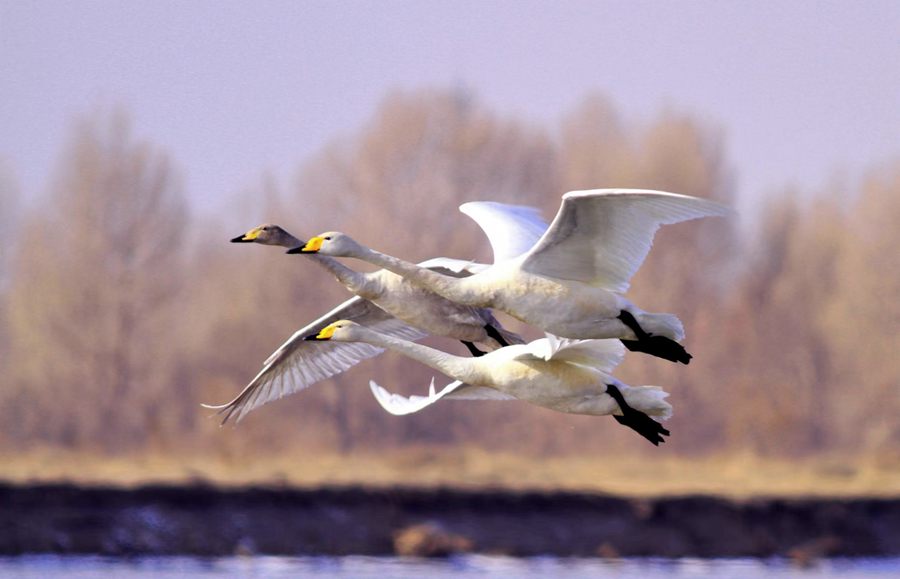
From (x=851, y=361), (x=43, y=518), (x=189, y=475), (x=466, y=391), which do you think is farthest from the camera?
(x=851, y=361)

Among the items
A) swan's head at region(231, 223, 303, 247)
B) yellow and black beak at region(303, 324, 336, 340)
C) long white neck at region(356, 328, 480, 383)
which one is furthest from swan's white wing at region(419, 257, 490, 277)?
swan's head at region(231, 223, 303, 247)

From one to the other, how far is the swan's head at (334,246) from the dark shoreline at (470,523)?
11.4 meters

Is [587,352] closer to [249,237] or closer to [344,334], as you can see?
[344,334]

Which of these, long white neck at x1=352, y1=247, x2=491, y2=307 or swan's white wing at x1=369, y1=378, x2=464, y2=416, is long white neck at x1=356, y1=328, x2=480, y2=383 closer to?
swan's white wing at x1=369, y1=378, x2=464, y2=416

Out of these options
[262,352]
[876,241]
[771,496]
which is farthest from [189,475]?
[876,241]

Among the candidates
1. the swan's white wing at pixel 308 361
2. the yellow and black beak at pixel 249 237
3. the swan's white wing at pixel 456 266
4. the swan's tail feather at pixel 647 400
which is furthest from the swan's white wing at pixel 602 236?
the swan's white wing at pixel 308 361

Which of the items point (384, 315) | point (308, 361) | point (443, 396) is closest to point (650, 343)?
point (443, 396)

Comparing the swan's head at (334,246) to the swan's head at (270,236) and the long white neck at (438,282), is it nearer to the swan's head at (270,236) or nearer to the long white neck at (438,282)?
the long white neck at (438,282)

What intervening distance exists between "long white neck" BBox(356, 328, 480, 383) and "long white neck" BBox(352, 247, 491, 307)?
0.30 meters

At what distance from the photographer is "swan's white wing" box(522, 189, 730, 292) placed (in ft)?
28.7

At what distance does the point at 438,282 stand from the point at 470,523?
39.4 feet

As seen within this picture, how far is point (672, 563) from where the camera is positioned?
20.5m

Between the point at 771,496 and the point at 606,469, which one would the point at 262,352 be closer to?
the point at 606,469

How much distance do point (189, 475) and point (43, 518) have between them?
209 cm
